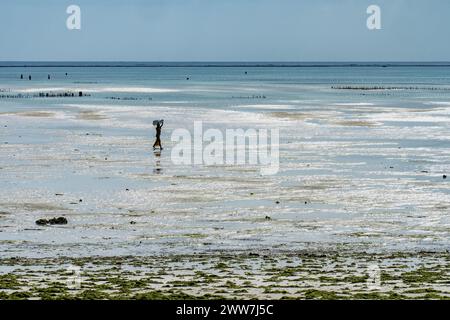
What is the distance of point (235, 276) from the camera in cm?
2211

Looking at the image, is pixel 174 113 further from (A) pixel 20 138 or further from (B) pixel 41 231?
(B) pixel 41 231

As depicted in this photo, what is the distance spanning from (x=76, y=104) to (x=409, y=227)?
273 ft

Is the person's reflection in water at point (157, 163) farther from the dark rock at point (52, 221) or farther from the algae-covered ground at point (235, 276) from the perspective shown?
the algae-covered ground at point (235, 276)

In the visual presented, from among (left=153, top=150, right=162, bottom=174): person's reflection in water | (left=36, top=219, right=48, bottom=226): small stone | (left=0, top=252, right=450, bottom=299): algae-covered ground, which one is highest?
(left=153, top=150, right=162, bottom=174): person's reflection in water

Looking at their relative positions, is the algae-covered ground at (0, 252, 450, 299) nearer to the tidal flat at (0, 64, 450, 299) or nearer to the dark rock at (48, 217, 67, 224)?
the tidal flat at (0, 64, 450, 299)

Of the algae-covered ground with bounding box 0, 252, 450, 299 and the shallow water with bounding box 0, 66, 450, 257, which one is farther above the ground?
the shallow water with bounding box 0, 66, 450, 257

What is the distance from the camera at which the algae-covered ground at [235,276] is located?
65.3 ft

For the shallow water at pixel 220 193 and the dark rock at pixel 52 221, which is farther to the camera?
the dark rock at pixel 52 221

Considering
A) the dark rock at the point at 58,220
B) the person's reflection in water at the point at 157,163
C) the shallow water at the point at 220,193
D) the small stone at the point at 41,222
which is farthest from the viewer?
the person's reflection in water at the point at 157,163

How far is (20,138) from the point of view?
210 feet

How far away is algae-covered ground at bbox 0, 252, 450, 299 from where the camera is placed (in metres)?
19.9

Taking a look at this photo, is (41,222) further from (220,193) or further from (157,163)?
(157,163)

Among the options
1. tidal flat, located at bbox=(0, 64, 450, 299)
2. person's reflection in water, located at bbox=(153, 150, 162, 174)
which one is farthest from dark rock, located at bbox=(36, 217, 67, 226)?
person's reflection in water, located at bbox=(153, 150, 162, 174)

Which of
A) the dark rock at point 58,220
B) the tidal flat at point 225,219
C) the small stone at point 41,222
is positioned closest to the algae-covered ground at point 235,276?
the tidal flat at point 225,219
